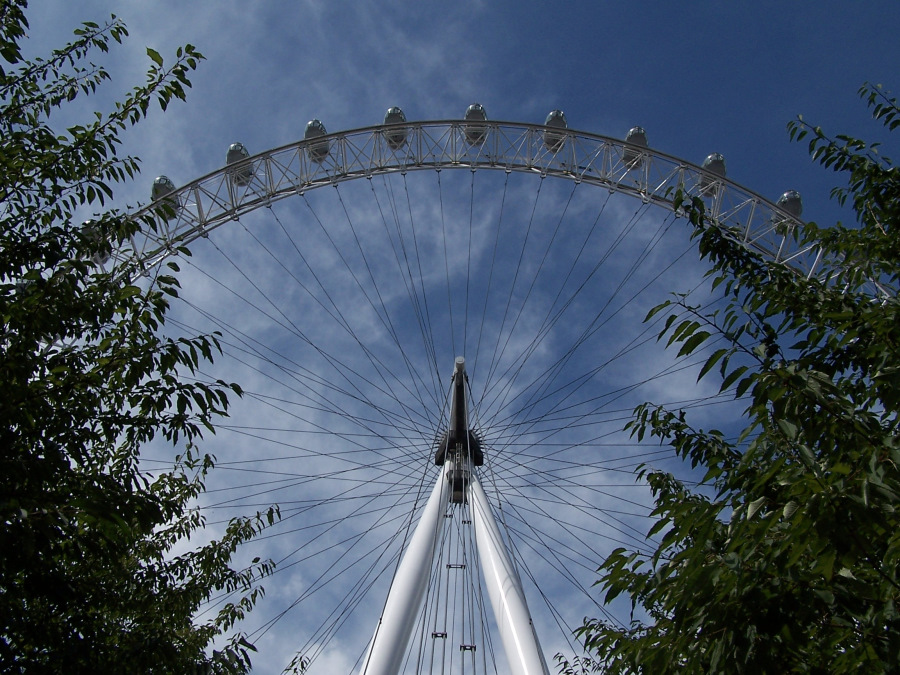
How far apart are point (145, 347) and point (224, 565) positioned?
236 inches

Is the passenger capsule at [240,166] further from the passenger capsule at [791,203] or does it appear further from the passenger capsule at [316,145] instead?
the passenger capsule at [791,203]

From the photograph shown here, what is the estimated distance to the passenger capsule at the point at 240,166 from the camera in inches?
1016

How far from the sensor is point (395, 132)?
2684 centimetres

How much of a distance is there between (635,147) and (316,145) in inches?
422

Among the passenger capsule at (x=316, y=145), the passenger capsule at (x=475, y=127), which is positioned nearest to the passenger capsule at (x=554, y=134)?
the passenger capsule at (x=475, y=127)

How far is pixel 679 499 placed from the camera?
6.75 m

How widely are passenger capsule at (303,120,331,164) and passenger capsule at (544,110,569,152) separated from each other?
7462mm

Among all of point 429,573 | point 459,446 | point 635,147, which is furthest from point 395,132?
point 429,573

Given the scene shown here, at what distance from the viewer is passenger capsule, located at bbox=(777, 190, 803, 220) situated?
26.4m

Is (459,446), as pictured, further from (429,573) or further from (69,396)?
(69,396)

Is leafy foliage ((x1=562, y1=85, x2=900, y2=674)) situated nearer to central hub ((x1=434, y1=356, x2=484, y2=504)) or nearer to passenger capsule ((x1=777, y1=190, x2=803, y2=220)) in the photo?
central hub ((x1=434, y1=356, x2=484, y2=504))

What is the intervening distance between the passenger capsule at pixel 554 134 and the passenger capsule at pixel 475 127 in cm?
215

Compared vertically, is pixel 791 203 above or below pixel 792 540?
above

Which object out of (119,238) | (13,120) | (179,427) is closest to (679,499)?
(179,427)
